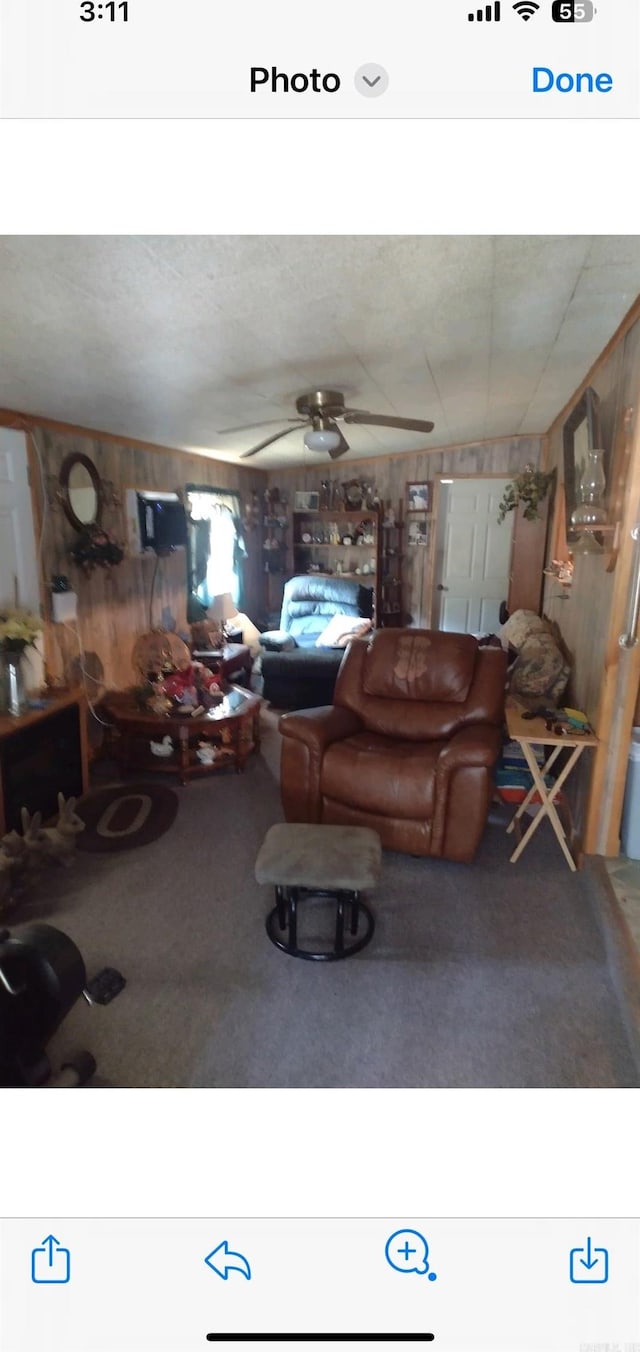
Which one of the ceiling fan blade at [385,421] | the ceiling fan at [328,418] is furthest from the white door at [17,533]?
the ceiling fan blade at [385,421]

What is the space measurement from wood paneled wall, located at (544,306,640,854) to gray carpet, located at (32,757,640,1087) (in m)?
0.31

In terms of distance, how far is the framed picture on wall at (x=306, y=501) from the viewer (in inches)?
229

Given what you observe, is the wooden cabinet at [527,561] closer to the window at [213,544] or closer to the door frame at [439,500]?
the door frame at [439,500]

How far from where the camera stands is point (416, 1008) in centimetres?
166

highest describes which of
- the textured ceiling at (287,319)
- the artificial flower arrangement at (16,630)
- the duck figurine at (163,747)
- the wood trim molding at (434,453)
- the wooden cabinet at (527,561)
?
the wood trim molding at (434,453)

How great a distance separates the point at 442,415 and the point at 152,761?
2926mm

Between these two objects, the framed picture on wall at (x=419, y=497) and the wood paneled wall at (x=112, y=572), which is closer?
the wood paneled wall at (x=112, y=572)

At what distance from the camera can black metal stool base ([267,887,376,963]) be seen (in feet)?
6.01

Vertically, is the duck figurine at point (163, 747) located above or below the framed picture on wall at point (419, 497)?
below
